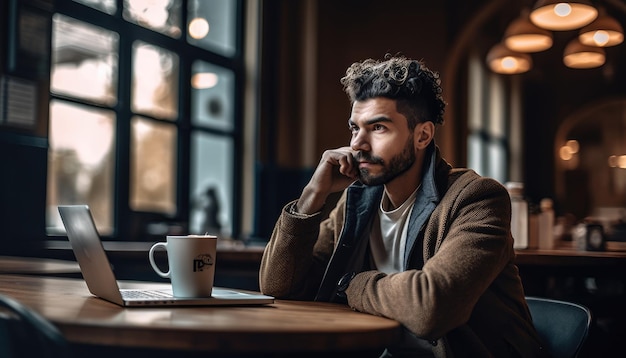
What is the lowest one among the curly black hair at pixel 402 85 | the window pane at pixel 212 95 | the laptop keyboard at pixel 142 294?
the laptop keyboard at pixel 142 294

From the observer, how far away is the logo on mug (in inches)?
59.2

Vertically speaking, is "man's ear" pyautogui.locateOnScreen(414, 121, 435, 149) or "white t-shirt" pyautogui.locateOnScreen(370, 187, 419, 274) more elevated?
"man's ear" pyautogui.locateOnScreen(414, 121, 435, 149)

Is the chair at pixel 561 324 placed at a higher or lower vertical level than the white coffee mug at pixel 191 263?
lower

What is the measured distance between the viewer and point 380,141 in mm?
1919

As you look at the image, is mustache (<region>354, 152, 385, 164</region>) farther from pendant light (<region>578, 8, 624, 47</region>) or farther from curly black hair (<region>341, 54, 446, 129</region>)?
pendant light (<region>578, 8, 624, 47</region>)

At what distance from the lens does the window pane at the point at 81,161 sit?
4715 millimetres

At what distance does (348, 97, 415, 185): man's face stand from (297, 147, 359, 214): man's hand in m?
0.03

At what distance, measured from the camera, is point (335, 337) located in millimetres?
1186

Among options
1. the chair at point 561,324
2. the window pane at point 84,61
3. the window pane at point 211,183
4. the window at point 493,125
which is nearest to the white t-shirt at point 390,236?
the chair at point 561,324

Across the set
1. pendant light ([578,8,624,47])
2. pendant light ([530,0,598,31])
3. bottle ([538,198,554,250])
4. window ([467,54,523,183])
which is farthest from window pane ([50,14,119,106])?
window ([467,54,523,183])

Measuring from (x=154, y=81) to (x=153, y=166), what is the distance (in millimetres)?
642

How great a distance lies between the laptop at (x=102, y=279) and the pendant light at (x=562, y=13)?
4.11 meters

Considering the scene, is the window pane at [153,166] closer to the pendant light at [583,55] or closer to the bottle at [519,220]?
the bottle at [519,220]

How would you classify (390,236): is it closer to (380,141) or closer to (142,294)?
(380,141)
